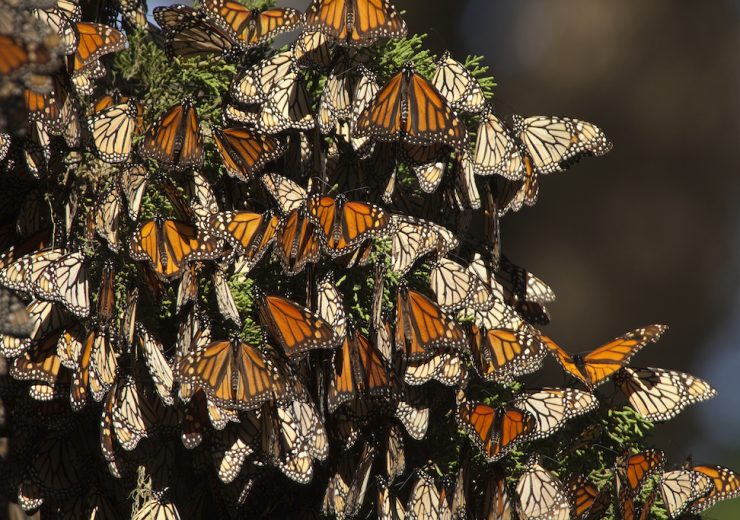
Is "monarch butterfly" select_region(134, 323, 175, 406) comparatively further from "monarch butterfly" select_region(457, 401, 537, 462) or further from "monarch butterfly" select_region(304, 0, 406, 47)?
"monarch butterfly" select_region(304, 0, 406, 47)

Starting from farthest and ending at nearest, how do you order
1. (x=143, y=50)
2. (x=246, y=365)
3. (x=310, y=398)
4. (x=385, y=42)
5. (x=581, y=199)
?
(x=581, y=199), (x=143, y=50), (x=385, y=42), (x=310, y=398), (x=246, y=365)

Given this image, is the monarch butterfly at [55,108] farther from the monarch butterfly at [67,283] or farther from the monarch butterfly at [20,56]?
the monarch butterfly at [20,56]

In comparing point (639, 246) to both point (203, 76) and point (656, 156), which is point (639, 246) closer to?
point (656, 156)

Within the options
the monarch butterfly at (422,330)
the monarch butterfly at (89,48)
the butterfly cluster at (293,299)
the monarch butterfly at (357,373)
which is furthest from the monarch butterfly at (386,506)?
the monarch butterfly at (89,48)

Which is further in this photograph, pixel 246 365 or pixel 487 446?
pixel 487 446

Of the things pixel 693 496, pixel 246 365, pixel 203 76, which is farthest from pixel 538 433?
pixel 203 76

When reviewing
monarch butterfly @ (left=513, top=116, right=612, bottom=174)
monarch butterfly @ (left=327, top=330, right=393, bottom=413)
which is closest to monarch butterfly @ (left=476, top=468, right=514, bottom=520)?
monarch butterfly @ (left=327, top=330, right=393, bottom=413)
